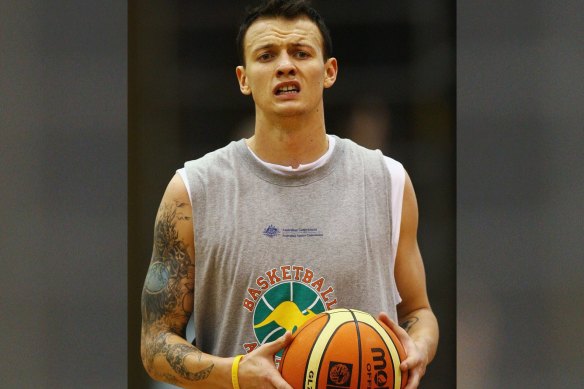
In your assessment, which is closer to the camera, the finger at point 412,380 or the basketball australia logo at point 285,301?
the finger at point 412,380

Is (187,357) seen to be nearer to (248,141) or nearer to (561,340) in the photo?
(248,141)

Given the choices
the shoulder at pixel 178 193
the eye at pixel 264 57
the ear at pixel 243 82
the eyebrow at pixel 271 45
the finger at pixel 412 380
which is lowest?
the finger at pixel 412 380

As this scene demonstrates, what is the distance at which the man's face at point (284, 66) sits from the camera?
14.8 feet

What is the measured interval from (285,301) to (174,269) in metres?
0.51

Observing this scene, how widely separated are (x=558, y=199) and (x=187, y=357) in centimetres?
296

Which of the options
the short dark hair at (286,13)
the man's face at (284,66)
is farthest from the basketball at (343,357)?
the short dark hair at (286,13)

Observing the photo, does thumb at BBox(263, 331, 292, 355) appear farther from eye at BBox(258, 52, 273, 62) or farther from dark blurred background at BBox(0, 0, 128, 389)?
dark blurred background at BBox(0, 0, 128, 389)

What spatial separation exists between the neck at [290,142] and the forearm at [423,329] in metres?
0.82

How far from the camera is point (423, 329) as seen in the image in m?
4.60

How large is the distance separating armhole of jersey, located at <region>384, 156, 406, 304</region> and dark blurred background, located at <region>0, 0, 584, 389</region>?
1.85 m

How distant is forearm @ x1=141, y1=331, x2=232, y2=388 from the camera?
4262 mm

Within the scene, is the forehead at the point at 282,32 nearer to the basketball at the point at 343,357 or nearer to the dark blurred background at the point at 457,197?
the basketball at the point at 343,357

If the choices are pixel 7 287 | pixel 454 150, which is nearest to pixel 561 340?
pixel 454 150

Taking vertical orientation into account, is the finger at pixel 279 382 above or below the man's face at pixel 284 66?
below
